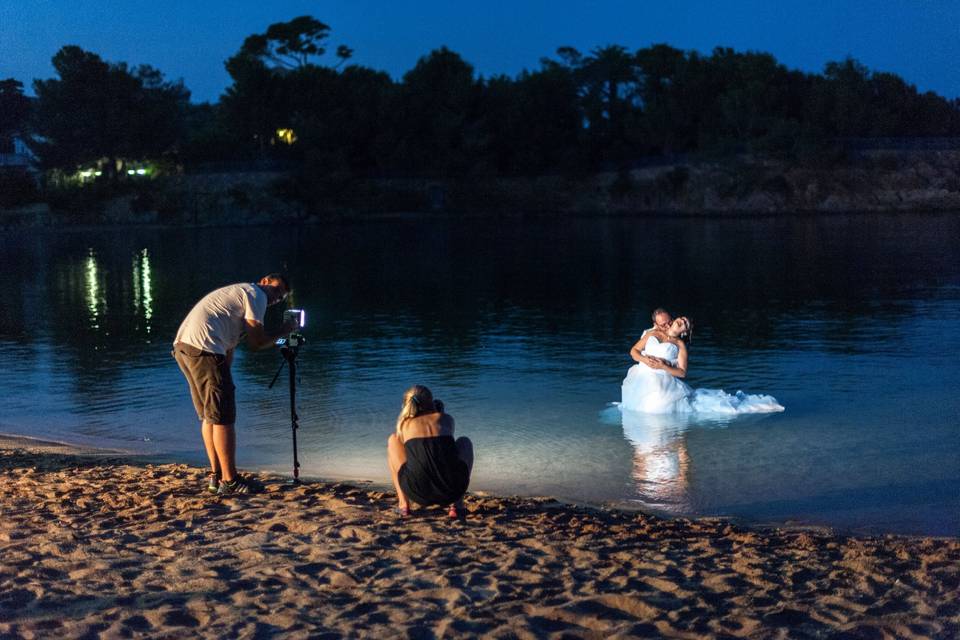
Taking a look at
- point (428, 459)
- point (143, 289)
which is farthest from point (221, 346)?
point (143, 289)

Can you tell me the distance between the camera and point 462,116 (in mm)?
94625

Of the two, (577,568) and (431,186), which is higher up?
(431,186)

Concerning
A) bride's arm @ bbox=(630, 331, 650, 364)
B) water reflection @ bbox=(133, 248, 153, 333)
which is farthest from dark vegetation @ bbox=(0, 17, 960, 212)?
bride's arm @ bbox=(630, 331, 650, 364)

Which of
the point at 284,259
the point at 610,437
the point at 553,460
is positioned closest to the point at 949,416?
the point at 610,437

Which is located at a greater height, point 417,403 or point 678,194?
point 678,194

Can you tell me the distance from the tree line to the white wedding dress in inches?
3073

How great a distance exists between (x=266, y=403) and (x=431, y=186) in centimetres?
8243

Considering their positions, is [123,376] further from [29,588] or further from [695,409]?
[29,588]

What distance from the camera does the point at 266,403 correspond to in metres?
14.0

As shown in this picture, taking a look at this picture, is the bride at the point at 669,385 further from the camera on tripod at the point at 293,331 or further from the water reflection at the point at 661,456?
the camera on tripod at the point at 293,331

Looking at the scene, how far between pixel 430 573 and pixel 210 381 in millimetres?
2869

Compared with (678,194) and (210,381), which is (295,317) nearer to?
(210,381)

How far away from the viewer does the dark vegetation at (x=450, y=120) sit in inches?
3484

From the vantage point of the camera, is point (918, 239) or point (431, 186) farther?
point (431, 186)
